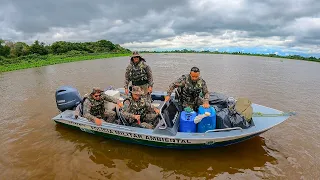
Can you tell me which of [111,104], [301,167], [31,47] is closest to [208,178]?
[301,167]

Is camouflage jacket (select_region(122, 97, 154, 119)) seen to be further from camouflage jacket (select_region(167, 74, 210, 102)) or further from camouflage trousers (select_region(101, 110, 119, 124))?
camouflage jacket (select_region(167, 74, 210, 102))

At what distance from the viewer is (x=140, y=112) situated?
→ 6.04m

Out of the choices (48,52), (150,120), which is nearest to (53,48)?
(48,52)

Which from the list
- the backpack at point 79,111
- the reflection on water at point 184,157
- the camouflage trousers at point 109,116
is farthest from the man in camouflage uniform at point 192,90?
the backpack at point 79,111

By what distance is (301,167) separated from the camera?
521cm

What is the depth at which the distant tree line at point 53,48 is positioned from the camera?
1711 inches

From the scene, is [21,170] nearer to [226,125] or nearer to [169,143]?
[169,143]

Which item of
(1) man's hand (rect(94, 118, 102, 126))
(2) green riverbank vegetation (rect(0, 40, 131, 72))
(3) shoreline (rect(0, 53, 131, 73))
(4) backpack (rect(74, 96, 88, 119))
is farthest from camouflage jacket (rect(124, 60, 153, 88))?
(2) green riverbank vegetation (rect(0, 40, 131, 72))

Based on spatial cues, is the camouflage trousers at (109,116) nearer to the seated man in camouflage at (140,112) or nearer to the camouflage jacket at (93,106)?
the camouflage jacket at (93,106)

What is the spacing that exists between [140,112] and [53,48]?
58.7m

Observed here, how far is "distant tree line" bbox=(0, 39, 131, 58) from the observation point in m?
43.5

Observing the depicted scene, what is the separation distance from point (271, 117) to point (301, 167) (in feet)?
4.48

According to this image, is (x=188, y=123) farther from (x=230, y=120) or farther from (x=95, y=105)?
(x=95, y=105)

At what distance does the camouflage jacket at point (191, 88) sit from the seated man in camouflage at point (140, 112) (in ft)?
3.01
